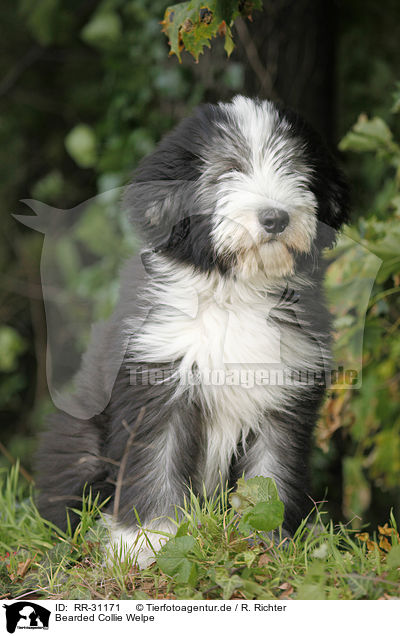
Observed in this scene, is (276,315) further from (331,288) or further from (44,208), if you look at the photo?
(44,208)

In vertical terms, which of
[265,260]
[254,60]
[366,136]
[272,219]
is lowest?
[265,260]

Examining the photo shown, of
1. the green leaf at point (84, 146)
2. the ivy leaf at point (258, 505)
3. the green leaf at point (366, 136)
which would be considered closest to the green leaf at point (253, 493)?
the ivy leaf at point (258, 505)

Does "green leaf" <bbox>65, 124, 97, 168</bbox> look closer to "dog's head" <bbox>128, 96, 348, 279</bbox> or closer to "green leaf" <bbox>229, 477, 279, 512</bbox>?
"dog's head" <bbox>128, 96, 348, 279</bbox>

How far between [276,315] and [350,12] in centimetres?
Answer: 296

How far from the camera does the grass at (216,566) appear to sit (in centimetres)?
224

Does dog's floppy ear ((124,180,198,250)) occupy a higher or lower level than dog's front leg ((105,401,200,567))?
higher

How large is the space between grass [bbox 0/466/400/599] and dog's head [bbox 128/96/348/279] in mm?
888

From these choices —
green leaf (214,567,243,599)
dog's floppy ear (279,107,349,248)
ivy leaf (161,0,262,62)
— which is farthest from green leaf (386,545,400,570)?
ivy leaf (161,0,262,62)

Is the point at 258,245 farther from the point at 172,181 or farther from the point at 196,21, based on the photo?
the point at 196,21

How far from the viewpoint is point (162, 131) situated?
4.12 meters

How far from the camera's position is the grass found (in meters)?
2.24

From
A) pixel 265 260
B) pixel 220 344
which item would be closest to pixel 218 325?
pixel 220 344

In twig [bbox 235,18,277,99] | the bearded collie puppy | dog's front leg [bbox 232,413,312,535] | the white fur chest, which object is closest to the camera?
the bearded collie puppy
